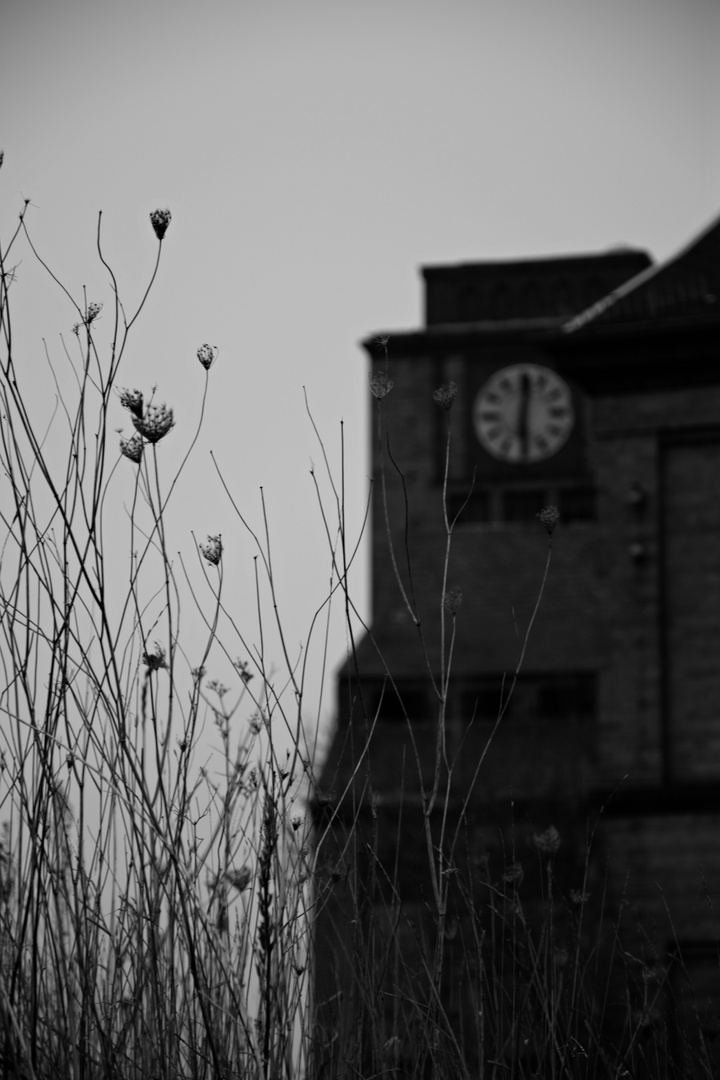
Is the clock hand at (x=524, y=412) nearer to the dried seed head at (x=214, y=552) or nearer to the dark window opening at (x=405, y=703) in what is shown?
the dark window opening at (x=405, y=703)

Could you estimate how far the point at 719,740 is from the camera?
1483 cm

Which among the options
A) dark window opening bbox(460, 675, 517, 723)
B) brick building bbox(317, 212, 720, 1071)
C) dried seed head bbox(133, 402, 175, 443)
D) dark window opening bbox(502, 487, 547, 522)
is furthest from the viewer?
dark window opening bbox(502, 487, 547, 522)

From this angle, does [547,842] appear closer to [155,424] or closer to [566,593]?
[155,424]

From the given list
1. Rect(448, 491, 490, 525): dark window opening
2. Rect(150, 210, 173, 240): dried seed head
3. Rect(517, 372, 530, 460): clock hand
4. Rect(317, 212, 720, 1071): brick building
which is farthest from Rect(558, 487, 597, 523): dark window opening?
Rect(150, 210, 173, 240): dried seed head

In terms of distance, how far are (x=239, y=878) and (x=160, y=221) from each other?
1.32 m

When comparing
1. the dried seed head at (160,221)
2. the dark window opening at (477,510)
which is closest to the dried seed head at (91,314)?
the dried seed head at (160,221)

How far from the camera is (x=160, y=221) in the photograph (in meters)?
3.05

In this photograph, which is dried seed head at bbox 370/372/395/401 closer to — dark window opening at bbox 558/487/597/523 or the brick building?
the brick building

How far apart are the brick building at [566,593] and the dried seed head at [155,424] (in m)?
0.66

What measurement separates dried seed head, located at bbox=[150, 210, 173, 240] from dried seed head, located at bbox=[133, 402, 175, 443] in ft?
1.20

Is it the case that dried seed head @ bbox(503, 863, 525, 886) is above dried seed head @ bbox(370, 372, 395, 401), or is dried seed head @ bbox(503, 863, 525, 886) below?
below

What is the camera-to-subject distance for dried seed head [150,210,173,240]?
304 centimetres

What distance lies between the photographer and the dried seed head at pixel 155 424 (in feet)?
9.40

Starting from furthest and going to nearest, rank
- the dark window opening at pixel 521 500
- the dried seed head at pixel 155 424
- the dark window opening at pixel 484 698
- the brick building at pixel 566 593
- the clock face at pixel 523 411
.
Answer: the clock face at pixel 523 411 → the dark window opening at pixel 521 500 → the dark window opening at pixel 484 698 → the brick building at pixel 566 593 → the dried seed head at pixel 155 424
